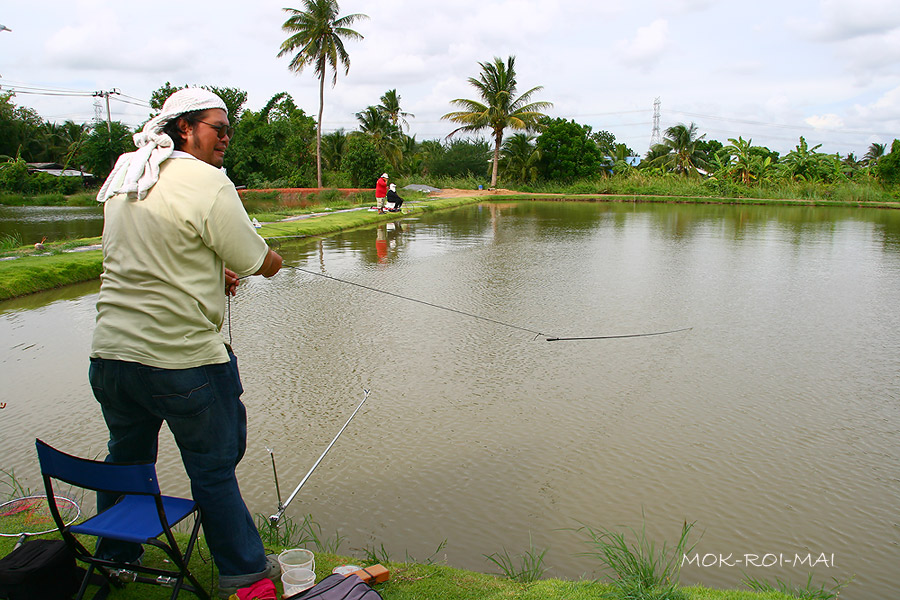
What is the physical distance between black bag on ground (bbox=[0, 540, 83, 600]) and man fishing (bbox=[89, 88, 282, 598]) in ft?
1.34

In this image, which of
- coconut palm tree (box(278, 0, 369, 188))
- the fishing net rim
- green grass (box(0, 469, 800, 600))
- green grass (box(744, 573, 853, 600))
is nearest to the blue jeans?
green grass (box(0, 469, 800, 600))

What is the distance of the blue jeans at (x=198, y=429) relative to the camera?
222 cm

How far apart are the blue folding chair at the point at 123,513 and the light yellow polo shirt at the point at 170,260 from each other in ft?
1.16

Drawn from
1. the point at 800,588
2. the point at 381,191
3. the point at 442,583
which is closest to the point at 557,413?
the point at 800,588

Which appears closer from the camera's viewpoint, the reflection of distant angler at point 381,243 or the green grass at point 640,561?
the green grass at point 640,561

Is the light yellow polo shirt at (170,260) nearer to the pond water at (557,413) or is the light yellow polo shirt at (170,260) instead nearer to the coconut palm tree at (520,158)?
the pond water at (557,413)

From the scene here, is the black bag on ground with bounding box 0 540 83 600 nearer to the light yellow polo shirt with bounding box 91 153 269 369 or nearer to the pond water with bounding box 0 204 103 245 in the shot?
the light yellow polo shirt with bounding box 91 153 269 369

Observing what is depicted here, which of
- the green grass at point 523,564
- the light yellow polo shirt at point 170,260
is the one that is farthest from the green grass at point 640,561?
the light yellow polo shirt at point 170,260

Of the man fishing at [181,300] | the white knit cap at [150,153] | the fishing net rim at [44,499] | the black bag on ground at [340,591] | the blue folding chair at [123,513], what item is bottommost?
the fishing net rim at [44,499]

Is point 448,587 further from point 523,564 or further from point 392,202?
point 392,202

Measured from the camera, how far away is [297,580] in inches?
94.3

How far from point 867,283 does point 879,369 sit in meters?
5.30

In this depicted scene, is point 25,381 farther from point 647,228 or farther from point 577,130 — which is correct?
point 577,130

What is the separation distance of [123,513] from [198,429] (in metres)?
0.41
